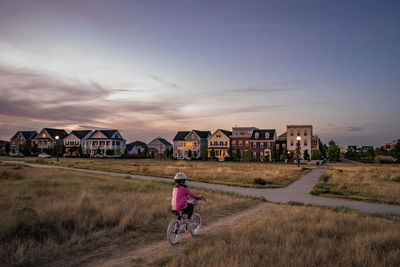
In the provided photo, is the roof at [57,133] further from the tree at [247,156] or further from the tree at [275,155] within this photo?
the tree at [275,155]

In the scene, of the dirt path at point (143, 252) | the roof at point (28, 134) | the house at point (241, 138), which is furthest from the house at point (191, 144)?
the dirt path at point (143, 252)

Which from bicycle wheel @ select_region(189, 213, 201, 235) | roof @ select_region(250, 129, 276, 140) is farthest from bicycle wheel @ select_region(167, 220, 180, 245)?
roof @ select_region(250, 129, 276, 140)

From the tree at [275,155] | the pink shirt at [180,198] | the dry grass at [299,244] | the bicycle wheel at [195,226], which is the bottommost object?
the dry grass at [299,244]

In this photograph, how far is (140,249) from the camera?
24.1ft

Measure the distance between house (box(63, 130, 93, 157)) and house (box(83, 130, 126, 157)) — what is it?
2216mm

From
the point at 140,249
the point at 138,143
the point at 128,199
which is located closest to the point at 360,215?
the point at 140,249

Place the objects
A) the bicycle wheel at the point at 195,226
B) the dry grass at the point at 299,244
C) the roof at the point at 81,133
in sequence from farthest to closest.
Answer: the roof at the point at 81,133, the bicycle wheel at the point at 195,226, the dry grass at the point at 299,244

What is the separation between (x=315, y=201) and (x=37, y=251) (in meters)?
12.2

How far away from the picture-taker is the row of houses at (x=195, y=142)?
239 feet

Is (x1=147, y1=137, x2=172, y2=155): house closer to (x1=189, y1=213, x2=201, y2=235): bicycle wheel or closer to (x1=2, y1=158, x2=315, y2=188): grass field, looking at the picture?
(x1=2, y1=158, x2=315, y2=188): grass field

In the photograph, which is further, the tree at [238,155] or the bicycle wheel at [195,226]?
the tree at [238,155]

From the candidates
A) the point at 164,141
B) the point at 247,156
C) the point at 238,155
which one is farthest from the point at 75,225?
the point at 164,141

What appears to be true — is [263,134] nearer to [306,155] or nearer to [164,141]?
[306,155]

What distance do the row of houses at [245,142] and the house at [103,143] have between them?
64.5 feet
